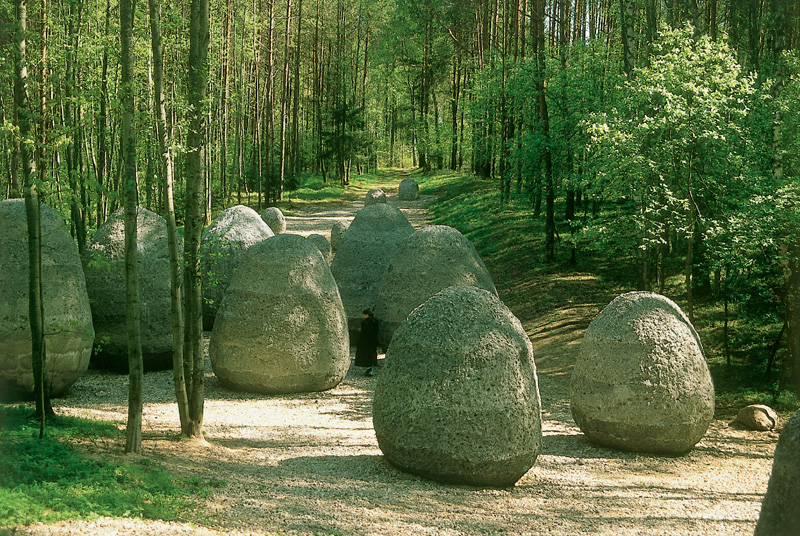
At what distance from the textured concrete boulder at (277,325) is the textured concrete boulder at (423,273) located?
96.7 inches

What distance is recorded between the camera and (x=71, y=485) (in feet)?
19.9

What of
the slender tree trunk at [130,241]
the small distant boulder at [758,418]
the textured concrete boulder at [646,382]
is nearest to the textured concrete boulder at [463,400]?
the textured concrete boulder at [646,382]

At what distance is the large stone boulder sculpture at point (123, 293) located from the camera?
40.3 ft

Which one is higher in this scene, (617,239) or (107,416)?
(617,239)

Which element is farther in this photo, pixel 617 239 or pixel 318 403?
pixel 617 239

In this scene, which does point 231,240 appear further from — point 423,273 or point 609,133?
point 609,133

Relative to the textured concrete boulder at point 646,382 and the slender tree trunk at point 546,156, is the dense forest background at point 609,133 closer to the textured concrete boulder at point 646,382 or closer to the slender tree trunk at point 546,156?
the slender tree trunk at point 546,156

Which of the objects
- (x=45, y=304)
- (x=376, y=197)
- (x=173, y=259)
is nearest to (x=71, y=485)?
(x=173, y=259)

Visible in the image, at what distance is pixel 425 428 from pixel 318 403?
442 cm

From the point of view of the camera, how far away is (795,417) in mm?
4270

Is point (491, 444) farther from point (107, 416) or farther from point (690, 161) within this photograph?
point (690, 161)

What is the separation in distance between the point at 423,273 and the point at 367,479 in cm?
702

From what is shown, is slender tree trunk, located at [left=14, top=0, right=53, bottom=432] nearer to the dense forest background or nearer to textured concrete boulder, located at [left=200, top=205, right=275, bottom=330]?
the dense forest background

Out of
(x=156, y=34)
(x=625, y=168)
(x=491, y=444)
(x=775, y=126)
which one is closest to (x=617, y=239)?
(x=625, y=168)
